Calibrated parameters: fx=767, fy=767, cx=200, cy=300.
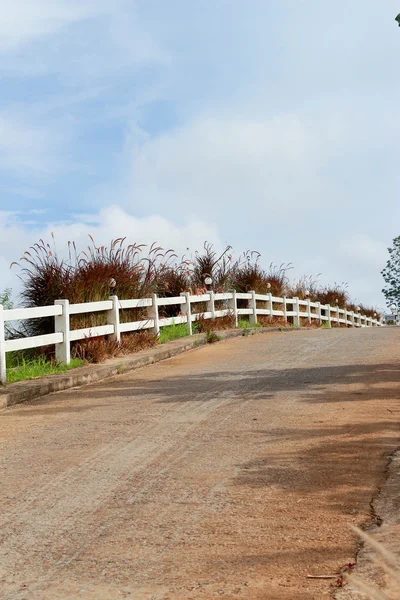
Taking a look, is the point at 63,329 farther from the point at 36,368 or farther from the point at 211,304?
the point at 211,304

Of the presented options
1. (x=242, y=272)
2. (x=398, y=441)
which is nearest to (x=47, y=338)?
(x=398, y=441)

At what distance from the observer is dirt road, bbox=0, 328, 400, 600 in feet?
12.8

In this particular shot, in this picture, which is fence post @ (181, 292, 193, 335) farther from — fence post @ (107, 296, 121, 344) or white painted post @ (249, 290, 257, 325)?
white painted post @ (249, 290, 257, 325)

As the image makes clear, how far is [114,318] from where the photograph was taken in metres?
14.3

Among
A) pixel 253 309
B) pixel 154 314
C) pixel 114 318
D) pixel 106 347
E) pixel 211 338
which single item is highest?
pixel 253 309

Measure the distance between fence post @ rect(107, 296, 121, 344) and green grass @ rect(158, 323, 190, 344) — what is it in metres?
2.15

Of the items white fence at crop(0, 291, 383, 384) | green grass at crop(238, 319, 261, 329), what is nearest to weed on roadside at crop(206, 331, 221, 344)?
white fence at crop(0, 291, 383, 384)

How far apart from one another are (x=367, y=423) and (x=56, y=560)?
3.94 meters

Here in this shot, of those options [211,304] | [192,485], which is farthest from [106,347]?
[192,485]

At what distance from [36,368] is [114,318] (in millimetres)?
2744

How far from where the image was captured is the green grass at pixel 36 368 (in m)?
11.4

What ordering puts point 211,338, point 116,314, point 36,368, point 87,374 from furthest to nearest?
1. point 211,338
2. point 116,314
3. point 36,368
4. point 87,374

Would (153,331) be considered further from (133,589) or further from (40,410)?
(133,589)

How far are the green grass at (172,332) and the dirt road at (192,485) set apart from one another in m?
6.20
